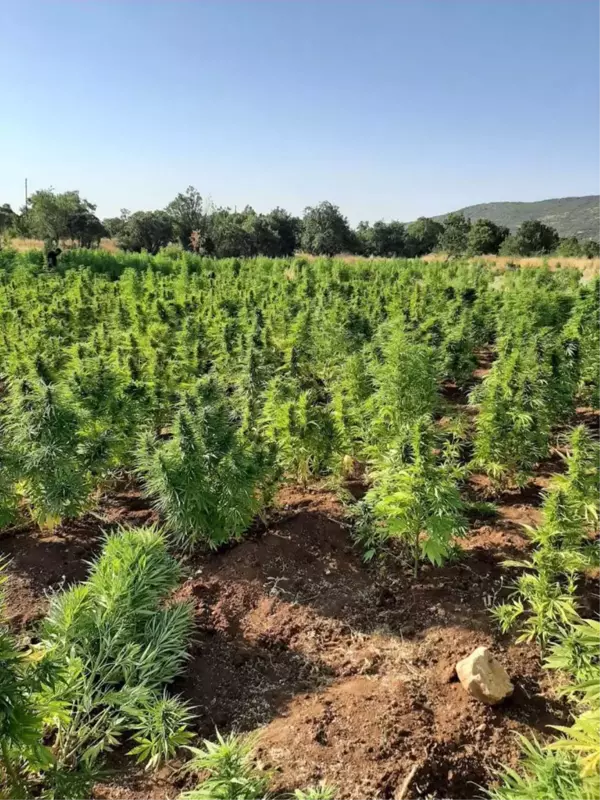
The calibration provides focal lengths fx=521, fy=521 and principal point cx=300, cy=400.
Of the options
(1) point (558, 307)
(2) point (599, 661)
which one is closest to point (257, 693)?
(2) point (599, 661)

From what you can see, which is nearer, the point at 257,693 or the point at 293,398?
the point at 257,693

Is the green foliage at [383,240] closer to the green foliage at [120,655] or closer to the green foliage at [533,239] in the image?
the green foliage at [533,239]

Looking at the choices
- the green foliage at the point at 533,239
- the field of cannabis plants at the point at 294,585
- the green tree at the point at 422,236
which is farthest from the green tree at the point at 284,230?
the field of cannabis plants at the point at 294,585

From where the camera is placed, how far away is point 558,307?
10.9 meters

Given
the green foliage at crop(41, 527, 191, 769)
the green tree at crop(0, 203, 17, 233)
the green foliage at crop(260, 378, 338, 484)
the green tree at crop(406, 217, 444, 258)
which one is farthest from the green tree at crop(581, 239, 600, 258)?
the green tree at crop(0, 203, 17, 233)

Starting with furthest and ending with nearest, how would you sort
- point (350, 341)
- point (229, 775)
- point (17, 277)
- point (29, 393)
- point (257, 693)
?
point (17, 277) < point (350, 341) < point (29, 393) < point (257, 693) < point (229, 775)

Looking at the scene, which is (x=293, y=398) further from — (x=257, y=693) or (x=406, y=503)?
(x=257, y=693)

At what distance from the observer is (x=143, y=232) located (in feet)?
147

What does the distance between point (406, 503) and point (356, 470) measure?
7.66ft

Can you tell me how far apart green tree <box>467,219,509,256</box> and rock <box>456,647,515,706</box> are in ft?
133

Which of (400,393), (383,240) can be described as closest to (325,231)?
(383,240)

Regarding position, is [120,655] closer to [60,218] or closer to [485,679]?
[485,679]

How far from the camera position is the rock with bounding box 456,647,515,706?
118 inches

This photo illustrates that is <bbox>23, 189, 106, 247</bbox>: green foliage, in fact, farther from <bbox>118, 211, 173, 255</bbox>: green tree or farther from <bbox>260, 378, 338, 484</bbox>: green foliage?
<bbox>260, 378, 338, 484</bbox>: green foliage
